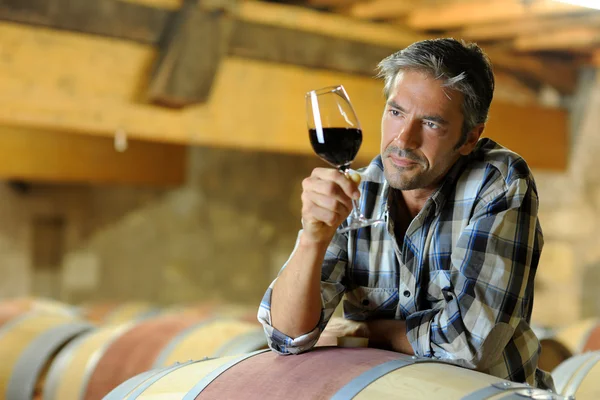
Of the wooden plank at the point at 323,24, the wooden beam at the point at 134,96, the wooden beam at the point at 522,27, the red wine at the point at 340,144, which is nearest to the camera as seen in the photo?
the red wine at the point at 340,144

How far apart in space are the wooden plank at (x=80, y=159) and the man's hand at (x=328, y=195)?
17.5ft

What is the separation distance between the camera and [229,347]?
2.86 meters

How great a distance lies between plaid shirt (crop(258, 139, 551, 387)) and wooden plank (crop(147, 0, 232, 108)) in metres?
2.18

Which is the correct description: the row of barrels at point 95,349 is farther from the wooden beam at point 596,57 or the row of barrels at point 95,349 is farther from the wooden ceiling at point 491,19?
the wooden beam at point 596,57

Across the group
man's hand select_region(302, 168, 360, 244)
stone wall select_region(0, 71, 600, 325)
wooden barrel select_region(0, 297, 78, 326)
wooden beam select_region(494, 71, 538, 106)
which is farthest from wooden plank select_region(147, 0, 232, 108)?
stone wall select_region(0, 71, 600, 325)

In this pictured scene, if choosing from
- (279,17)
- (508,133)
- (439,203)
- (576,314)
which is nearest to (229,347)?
(439,203)

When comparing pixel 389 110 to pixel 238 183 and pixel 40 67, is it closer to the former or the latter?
pixel 40 67

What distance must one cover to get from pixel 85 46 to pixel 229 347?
178cm

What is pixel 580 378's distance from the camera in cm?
226

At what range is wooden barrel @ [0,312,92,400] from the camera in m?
3.10

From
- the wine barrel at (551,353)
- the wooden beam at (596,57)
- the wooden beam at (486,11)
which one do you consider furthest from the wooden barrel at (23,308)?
the wooden beam at (596,57)

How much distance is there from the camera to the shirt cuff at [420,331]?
166 centimetres

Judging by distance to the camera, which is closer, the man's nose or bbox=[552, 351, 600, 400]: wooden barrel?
the man's nose

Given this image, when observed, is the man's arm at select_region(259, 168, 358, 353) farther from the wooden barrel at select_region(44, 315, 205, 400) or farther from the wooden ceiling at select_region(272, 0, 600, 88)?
the wooden ceiling at select_region(272, 0, 600, 88)
